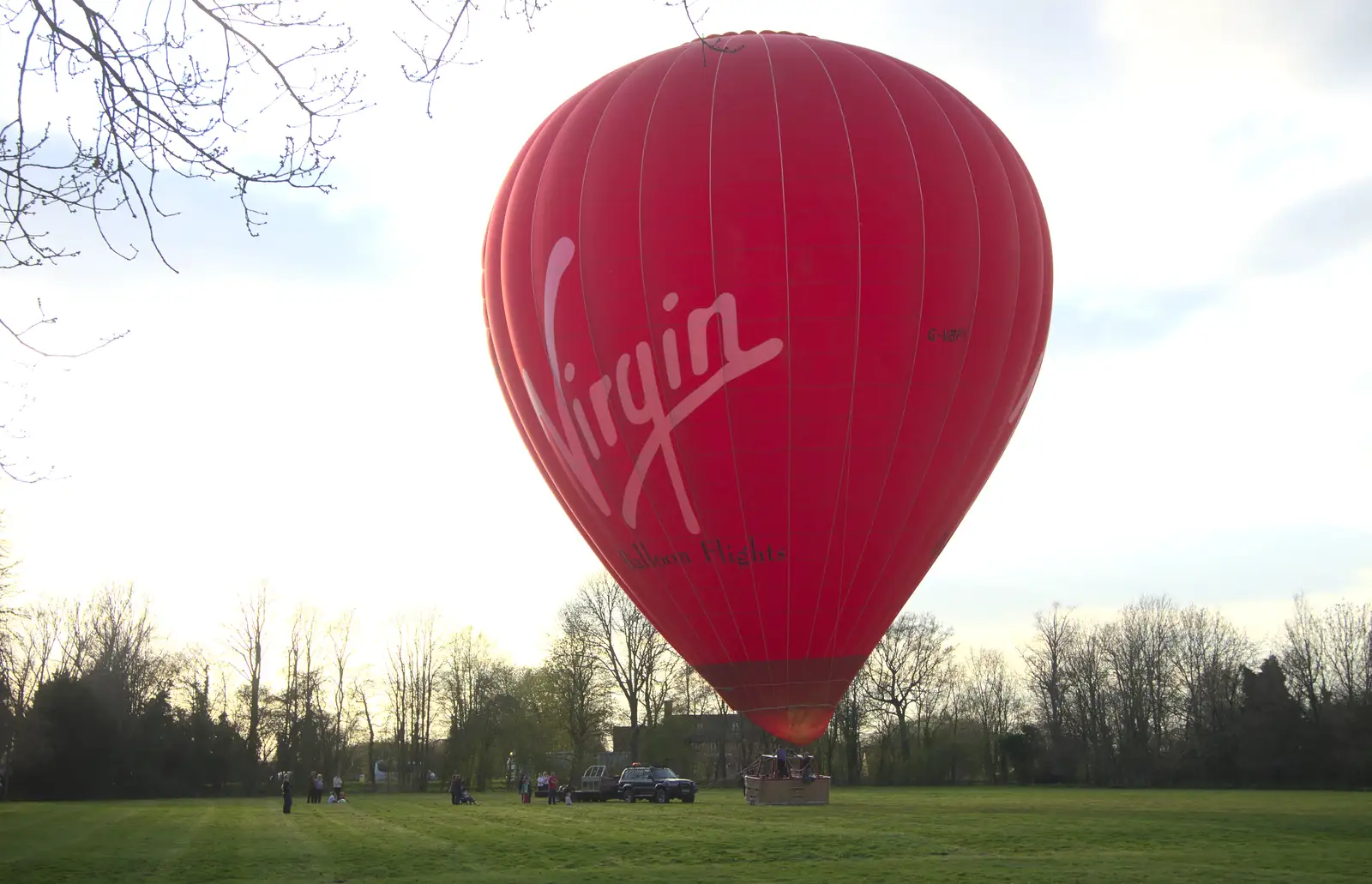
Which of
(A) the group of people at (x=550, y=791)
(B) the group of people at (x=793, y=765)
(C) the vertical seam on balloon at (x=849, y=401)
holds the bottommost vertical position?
(A) the group of people at (x=550, y=791)

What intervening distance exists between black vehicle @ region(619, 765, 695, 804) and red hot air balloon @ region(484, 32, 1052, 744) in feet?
51.1

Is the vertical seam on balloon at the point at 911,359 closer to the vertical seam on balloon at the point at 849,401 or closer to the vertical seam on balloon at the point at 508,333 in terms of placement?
the vertical seam on balloon at the point at 849,401

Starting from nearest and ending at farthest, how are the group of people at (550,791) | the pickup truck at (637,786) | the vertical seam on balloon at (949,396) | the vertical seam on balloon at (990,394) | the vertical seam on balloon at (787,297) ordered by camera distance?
the vertical seam on balloon at (787,297), the vertical seam on balloon at (949,396), the vertical seam on balloon at (990,394), the pickup truck at (637,786), the group of people at (550,791)

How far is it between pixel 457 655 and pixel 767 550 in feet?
164

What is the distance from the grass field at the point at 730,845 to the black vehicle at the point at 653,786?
5060 mm

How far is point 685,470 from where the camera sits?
60.8ft

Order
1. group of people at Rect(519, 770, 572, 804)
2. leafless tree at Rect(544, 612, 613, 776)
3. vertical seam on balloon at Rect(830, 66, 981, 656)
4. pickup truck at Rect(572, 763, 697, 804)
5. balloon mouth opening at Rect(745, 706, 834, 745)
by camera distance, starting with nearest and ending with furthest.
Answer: vertical seam on balloon at Rect(830, 66, 981, 656), balloon mouth opening at Rect(745, 706, 834, 745), pickup truck at Rect(572, 763, 697, 804), group of people at Rect(519, 770, 572, 804), leafless tree at Rect(544, 612, 613, 776)

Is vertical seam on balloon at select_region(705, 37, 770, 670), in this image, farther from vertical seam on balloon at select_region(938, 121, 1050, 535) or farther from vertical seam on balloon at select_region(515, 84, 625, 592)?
vertical seam on balloon at select_region(938, 121, 1050, 535)

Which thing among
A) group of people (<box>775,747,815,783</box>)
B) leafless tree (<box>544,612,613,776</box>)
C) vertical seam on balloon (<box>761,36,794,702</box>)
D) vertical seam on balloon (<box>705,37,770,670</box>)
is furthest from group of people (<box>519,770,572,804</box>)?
vertical seam on balloon (<box>761,36,794,702</box>)

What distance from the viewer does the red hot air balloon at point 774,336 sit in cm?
1811

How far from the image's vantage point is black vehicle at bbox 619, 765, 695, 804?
34.5 meters

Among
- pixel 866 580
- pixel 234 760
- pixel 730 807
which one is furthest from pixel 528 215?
pixel 234 760

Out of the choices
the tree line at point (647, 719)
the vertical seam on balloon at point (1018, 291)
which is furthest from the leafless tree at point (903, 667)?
the vertical seam on balloon at point (1018, 291)

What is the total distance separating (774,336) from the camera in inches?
709
